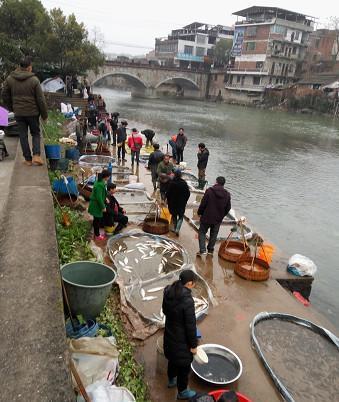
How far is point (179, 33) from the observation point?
95.1 m

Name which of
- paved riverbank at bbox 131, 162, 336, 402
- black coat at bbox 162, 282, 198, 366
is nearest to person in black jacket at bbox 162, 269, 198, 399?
black coat at bbox 162, 282, 198, 366

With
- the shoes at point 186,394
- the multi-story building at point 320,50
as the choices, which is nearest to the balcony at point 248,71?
the multi-story building at point 320,50

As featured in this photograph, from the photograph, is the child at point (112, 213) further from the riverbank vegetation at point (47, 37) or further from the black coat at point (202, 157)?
the riverbank vegetation at point (47, 37)

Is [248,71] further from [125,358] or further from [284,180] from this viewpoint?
[125,358]

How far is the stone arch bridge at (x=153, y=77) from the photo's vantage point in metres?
57.5

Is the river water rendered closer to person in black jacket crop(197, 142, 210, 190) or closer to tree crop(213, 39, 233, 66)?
person in black jacket crop(197, 142, 210, 190)

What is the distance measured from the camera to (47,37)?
85.3 feet

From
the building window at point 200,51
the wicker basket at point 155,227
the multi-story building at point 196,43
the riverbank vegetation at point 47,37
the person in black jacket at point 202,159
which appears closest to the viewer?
the wicker basket at point 155,227

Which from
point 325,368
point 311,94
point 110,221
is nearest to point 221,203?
point 110,221

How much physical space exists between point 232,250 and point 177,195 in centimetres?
166

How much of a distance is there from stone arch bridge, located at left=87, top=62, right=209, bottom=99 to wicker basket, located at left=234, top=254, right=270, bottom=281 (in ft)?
170

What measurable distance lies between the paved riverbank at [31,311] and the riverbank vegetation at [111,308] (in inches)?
35.4

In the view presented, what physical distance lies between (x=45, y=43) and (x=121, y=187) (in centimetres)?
2053

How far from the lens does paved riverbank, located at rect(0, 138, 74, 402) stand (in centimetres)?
246
